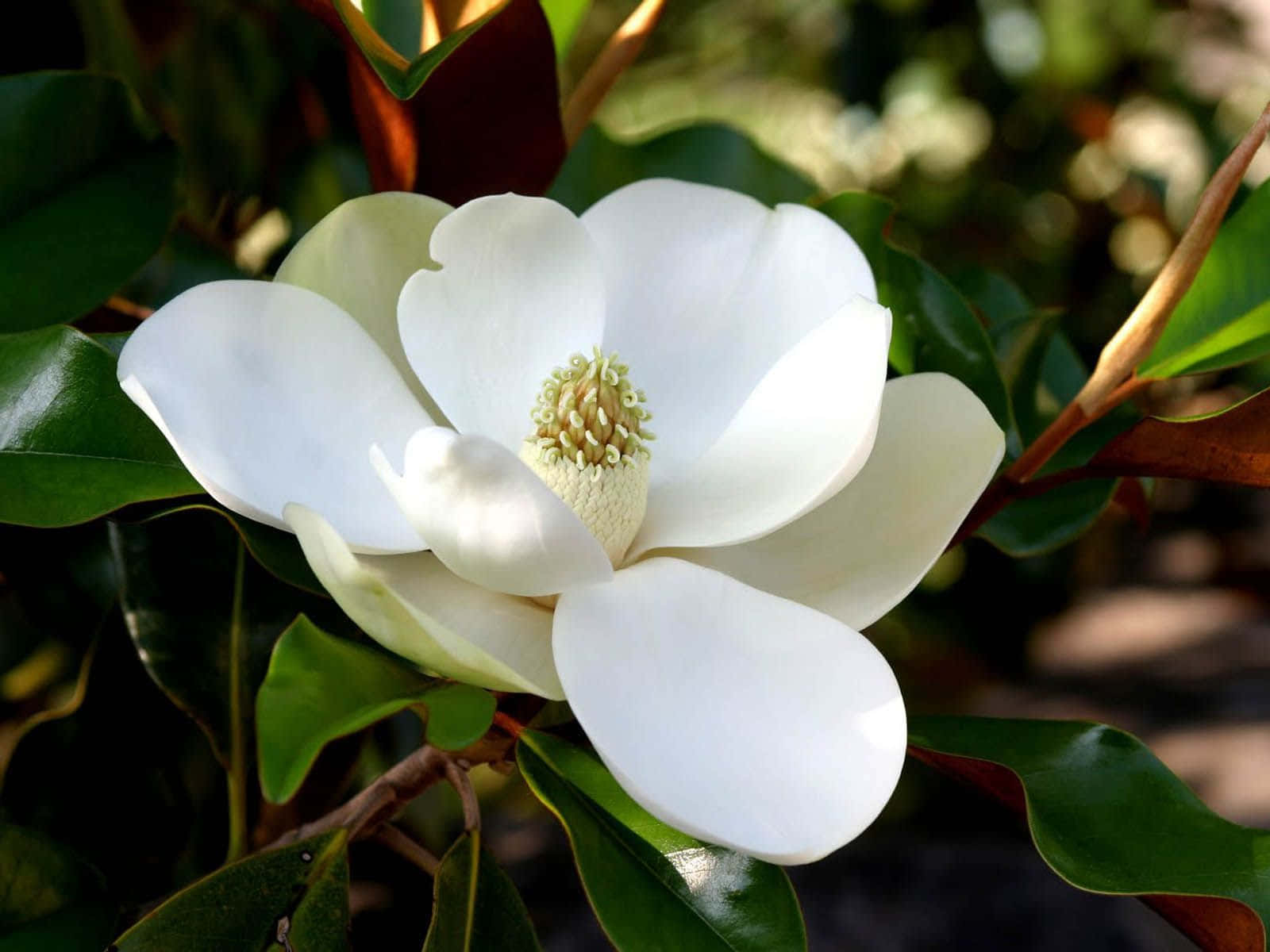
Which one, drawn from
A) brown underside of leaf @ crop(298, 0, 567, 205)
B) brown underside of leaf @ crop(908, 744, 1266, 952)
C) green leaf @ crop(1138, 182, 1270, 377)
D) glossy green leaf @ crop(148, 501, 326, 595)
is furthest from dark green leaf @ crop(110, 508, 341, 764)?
green leaf @ crop(1138, 182, 1270, 377)

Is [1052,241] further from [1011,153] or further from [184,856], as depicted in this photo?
[184,856]

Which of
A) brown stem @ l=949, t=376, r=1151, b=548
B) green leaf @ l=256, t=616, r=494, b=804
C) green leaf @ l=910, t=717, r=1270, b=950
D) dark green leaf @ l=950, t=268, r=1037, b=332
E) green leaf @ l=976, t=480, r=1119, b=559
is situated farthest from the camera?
dark green leaf @ l=950, t=268, r=1037, b=332

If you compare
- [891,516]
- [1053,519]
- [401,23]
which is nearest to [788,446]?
[891,516]

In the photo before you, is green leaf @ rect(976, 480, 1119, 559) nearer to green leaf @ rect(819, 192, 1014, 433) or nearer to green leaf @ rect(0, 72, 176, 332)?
green leaf @ rect(819, 192, 1014, 433)

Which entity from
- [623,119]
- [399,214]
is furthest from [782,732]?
[623,119]

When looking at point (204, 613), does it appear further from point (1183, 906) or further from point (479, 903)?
point (1183, 906)

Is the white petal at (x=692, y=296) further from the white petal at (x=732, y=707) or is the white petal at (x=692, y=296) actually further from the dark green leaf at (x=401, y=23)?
the dark green leaf at (x=401, y=23)
